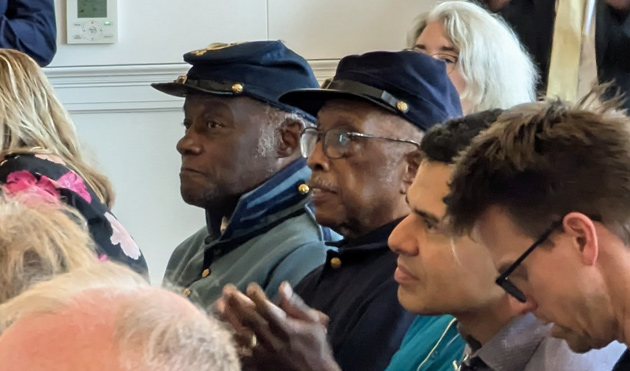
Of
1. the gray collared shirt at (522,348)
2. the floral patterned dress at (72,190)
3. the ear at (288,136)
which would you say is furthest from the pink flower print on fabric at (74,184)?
the gray collared shirt at (522,348)

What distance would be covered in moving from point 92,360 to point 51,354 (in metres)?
0.03

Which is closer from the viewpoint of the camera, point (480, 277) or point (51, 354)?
point (51, 354)

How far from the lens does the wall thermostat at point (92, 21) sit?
116 inches

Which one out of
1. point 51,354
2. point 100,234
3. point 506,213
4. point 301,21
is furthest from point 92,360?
point 301,21

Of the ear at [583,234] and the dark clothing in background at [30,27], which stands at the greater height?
the dark clothing in background at [30,27]

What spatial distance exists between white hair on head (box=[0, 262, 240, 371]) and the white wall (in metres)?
2.22

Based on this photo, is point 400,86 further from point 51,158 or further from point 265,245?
point 51,158

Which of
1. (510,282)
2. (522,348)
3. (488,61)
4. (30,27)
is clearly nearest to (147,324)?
(510,282)

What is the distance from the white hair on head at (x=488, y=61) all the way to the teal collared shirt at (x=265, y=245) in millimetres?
552

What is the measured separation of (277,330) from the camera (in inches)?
43.9

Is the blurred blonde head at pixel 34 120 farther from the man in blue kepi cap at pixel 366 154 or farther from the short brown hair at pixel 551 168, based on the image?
the short brown hair at pixel 551 168

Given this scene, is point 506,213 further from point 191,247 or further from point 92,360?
point 191,247

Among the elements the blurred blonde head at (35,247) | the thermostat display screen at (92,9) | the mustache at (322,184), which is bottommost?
the mustache at (322,184)

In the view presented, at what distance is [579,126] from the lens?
0.94 meters
